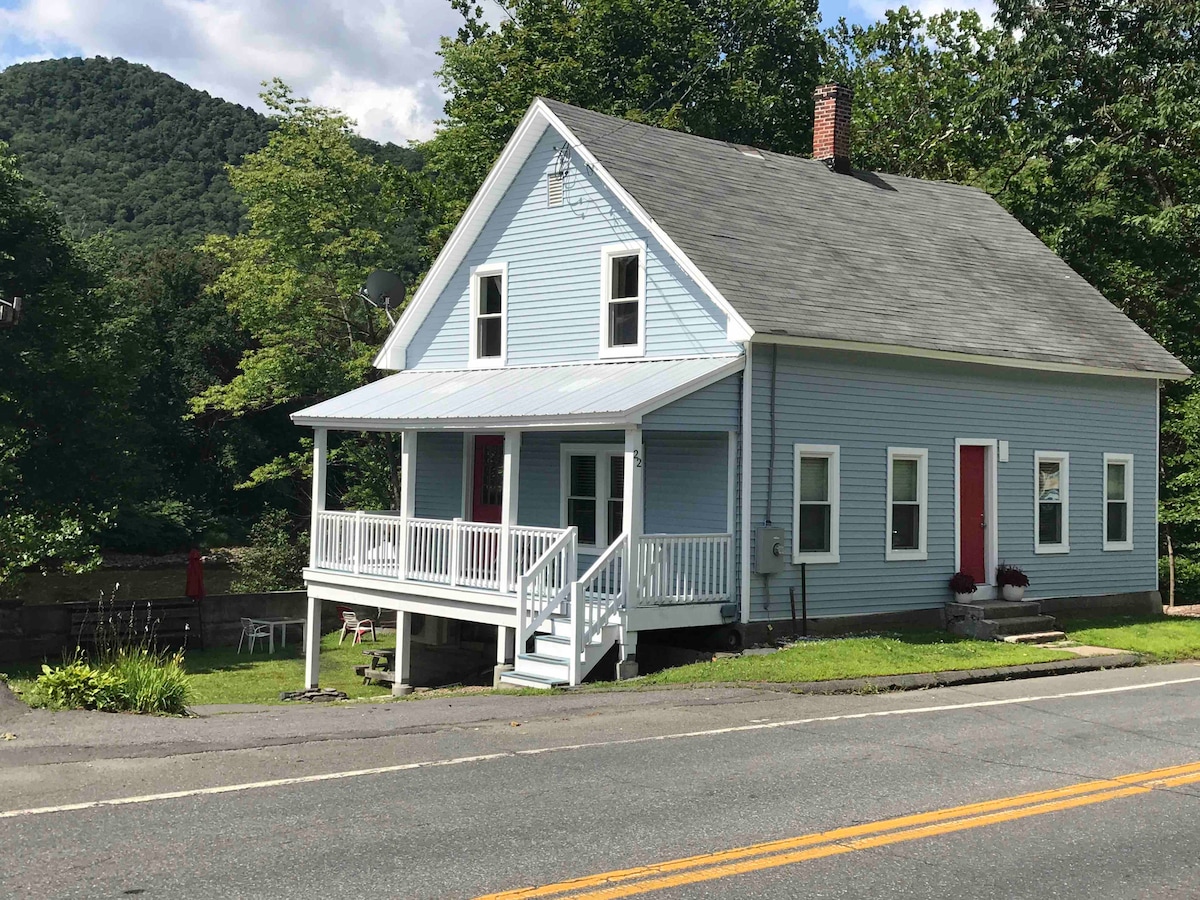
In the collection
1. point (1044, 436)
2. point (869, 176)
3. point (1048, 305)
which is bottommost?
point (1044, 436)

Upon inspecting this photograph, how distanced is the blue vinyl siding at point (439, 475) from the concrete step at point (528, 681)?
607cm

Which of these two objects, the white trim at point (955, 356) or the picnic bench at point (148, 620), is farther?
the picnic bench at point (148, 620)

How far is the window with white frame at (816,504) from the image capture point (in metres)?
18.4

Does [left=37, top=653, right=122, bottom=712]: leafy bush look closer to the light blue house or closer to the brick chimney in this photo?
the light blue house

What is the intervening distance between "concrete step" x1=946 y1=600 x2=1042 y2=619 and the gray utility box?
384 cm

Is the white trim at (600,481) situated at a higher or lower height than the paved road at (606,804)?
higher

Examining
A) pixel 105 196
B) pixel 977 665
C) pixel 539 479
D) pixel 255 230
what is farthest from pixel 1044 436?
pixel 105 196

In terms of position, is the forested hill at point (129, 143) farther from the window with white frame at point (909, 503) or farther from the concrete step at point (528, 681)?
the concrete step at point (528, 681)

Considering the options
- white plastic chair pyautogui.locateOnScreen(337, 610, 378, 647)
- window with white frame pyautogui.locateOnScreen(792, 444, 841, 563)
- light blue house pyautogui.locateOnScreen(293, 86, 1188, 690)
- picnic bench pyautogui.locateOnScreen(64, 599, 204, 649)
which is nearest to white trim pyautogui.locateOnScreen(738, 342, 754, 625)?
light blue house pyautogui.locateOnScreen(293, 86, 1188, 690)

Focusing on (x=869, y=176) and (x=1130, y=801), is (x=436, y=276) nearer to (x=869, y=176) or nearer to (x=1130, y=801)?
(x=869, y=176)

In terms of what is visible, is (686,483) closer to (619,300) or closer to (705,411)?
(705,411)

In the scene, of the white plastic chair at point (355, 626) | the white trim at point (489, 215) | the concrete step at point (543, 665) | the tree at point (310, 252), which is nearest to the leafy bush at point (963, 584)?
the white trim at point (489, 215)

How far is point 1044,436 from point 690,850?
16.1 m

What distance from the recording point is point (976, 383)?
2077 centimetres
